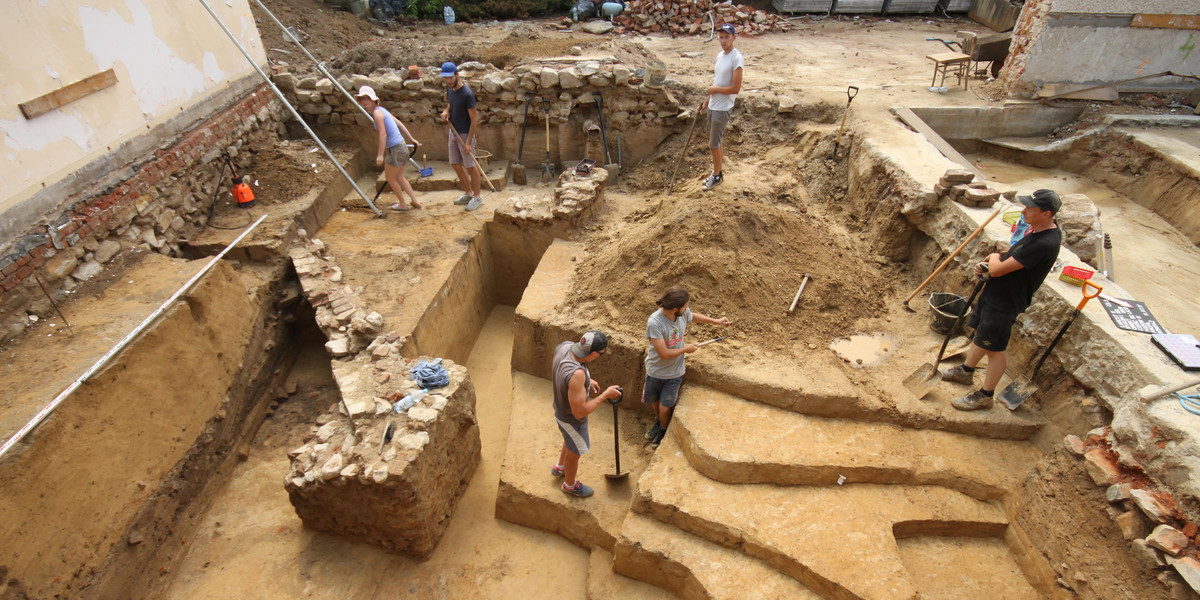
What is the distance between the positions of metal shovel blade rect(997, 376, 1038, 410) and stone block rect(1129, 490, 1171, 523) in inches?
42.9

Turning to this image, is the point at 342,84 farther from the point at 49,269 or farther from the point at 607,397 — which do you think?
the point at 607,397

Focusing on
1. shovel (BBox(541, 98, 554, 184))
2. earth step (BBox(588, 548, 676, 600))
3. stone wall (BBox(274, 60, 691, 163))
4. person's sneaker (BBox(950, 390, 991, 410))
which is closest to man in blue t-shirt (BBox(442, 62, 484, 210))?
shovel (BBox(541, 98, 554, 184))

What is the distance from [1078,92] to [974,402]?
7.01 meters

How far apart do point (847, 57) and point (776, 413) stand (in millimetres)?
9069

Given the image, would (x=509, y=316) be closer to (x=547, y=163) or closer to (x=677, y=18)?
(x=547, y=163)

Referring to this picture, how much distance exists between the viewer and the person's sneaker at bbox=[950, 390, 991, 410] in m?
4.29

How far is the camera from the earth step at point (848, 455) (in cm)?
412

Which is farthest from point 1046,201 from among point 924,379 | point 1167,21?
point 1167,21

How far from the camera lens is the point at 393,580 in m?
4.56

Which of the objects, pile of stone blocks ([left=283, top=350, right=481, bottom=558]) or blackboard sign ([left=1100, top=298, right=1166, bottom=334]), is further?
pile of stone blocks ([left=283, top=350, right=481, bottom=558])

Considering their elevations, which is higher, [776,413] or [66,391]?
[66,391]

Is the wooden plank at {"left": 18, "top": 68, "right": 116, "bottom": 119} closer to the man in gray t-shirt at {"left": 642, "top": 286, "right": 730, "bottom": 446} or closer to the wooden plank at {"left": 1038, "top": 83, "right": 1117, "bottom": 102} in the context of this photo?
the man in gray t-shirt at {"left": 642, "top": 286, "right": 730, "bottom": 446}

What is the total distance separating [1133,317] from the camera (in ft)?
12.7

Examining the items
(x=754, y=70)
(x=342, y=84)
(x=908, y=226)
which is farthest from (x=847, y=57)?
(x=342, y=84)
